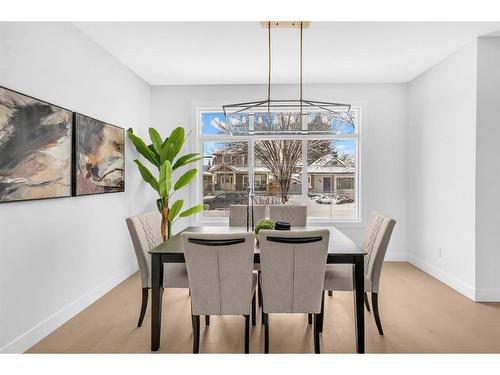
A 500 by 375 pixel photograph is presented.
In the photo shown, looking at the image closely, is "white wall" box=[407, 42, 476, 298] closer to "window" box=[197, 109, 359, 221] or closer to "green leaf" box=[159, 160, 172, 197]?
"window" box=[197, 109, 359, 221]

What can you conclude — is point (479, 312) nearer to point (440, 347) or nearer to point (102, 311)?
point (440, 347)

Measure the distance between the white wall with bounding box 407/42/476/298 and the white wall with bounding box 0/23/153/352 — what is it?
386 cm

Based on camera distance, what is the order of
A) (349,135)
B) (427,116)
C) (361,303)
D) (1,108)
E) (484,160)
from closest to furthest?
1. (1,108)
2. (361,303)
3. (484,160)
4. (427,116)
5. (349,135)

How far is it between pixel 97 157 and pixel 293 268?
94.6 inches

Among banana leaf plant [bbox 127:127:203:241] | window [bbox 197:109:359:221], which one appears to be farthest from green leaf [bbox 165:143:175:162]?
window [bbox 197:109:359:221]

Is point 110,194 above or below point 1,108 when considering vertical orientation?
below

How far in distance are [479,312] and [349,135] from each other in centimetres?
292

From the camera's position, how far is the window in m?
5.58

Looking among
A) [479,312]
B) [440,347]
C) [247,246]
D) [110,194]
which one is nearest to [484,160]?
[479,312]

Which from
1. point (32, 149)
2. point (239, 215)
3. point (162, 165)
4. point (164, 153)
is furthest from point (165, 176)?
point (32, 149)

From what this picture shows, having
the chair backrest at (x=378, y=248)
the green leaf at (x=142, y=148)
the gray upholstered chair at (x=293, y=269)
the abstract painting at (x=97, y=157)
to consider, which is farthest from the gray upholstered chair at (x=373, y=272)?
the green leaf at (x=142, y=148)

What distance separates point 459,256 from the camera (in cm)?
405

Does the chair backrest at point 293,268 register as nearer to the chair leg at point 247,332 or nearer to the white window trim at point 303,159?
the chair leg at point 247,332

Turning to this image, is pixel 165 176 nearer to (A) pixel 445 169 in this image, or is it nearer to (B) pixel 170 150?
(B) pixel 170 150
